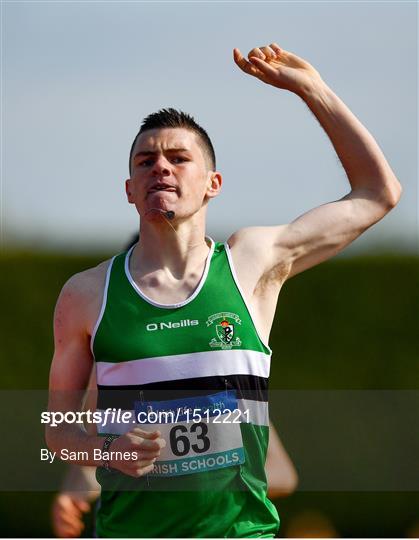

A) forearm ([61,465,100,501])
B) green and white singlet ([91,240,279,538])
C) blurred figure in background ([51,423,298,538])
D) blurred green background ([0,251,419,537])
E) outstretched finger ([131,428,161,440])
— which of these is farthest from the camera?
blurred green background ([0,251,419,537])

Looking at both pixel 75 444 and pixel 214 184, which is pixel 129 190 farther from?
pixel 75 444

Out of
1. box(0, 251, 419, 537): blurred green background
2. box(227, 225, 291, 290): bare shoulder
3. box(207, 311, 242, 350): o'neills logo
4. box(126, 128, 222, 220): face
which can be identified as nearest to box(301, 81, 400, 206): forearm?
box(227, 225, 291, 290): bare shoulder

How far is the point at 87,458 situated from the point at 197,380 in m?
0.56

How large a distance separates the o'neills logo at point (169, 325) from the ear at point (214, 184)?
0.62 meters

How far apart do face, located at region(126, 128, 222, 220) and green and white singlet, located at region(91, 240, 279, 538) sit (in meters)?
0.40

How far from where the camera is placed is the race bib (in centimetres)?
460

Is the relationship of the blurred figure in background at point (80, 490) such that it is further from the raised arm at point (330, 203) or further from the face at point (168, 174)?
the face at point (168, 174)

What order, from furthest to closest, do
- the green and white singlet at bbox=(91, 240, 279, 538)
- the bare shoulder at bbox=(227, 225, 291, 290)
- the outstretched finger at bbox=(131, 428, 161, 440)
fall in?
the bare shoulder at bbox=(227, 225, 291, 290), the green and white singlet at bbox=(91, 240, 279, 538), the outstretched finger at bbox=(131, 428, 161, 440)

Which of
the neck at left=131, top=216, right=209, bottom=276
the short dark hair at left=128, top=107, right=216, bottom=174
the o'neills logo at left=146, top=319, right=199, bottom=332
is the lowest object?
the o'neills logo at left=146, top=319, right=199, bottom=332

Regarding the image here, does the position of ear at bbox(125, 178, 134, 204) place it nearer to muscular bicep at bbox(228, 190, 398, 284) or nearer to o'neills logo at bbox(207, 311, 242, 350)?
muscular bicep at bbox(228, 190, 398, 284)

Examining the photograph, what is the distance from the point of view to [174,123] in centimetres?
495

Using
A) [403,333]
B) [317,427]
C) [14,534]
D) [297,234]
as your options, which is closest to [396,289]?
[403,333]

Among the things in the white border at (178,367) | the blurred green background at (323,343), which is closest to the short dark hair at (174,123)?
the white border at (178,367)

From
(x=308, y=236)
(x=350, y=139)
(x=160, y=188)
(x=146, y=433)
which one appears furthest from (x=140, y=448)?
(x=350, y=139)
